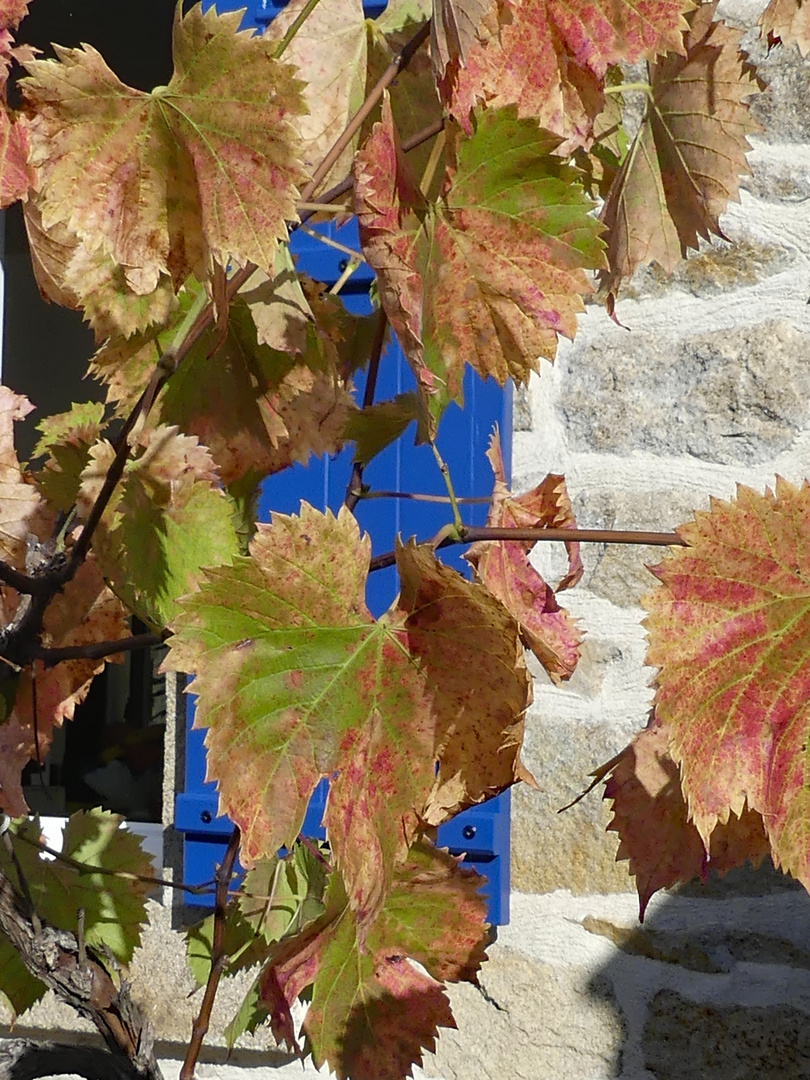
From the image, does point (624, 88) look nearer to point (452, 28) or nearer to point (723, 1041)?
point (452, 28)

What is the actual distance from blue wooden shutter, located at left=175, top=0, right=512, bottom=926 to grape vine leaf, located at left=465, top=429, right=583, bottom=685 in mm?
885

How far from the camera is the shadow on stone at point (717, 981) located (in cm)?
147

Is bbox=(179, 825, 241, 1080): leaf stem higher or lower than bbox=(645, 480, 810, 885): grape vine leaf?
lower

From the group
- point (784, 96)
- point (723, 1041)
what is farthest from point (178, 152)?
point (723, 1041)

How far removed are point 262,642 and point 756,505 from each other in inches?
8.1

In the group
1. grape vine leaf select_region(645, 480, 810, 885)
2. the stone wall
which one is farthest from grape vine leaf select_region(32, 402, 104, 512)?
the stone wall

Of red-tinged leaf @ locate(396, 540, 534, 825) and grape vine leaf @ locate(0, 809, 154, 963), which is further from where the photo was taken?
grape vine leaf @ locate(0, 809, 154, 963)

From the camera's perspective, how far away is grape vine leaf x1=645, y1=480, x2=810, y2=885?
455mm

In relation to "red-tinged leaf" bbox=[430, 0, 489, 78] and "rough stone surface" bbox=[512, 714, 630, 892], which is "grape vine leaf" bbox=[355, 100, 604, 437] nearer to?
"red-tinged leaf" bbox=[430, 0, 489, 78]

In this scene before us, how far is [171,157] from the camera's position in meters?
0.47

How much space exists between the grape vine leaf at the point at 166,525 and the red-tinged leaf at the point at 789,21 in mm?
387

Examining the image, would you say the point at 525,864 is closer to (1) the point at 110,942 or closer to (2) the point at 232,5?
(1) the point at 110,942

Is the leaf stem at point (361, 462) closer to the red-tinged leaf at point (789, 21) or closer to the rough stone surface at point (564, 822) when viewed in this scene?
the red-tinged leaf at point (789, 21)

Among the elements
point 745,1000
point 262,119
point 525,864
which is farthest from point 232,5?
point 745,1000
